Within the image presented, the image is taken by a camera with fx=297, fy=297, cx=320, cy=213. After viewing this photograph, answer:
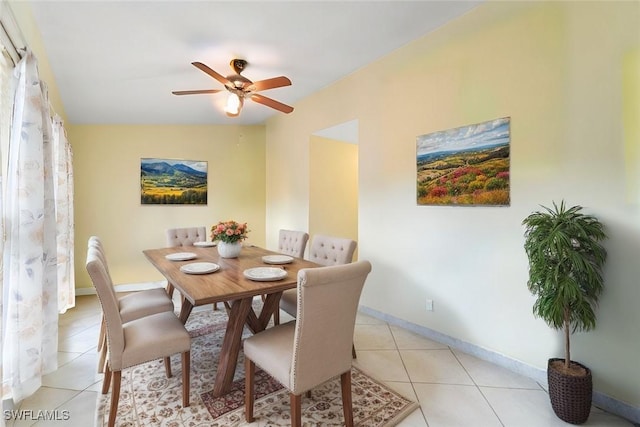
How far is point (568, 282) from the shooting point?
1737 millimetres

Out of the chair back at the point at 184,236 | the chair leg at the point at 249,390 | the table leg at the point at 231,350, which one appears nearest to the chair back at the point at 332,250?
the table leg at the point at 231,350

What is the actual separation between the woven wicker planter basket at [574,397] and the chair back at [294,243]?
2262mm

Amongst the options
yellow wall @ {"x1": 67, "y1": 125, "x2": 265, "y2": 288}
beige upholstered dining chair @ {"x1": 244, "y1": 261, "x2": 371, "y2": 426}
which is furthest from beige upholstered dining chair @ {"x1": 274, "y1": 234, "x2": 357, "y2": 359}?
yellow wall @ {"x1": 67, "y1": 125, "x2": 265, "y2": 288}

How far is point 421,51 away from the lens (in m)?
2.88

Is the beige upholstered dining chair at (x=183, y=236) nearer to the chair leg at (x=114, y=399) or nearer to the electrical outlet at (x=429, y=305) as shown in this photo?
the chair leg at (x=114, y=399)

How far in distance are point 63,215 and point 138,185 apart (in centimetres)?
153

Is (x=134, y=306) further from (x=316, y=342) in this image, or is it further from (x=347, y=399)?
(x=347, y=399)

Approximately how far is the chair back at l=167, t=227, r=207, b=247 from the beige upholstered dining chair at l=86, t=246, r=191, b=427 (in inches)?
66.9

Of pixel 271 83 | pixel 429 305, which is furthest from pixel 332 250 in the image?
pixel 271 83

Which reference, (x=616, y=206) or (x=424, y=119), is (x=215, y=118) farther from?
(x=616, y=206)

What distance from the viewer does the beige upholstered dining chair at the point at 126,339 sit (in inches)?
65.4

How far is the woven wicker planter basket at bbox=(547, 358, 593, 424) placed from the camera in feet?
5.69

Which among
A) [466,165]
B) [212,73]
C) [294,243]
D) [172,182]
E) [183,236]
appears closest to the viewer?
[212,73]

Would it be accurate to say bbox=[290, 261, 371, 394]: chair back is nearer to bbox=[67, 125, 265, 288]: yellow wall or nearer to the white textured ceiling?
the white textured ceiling
